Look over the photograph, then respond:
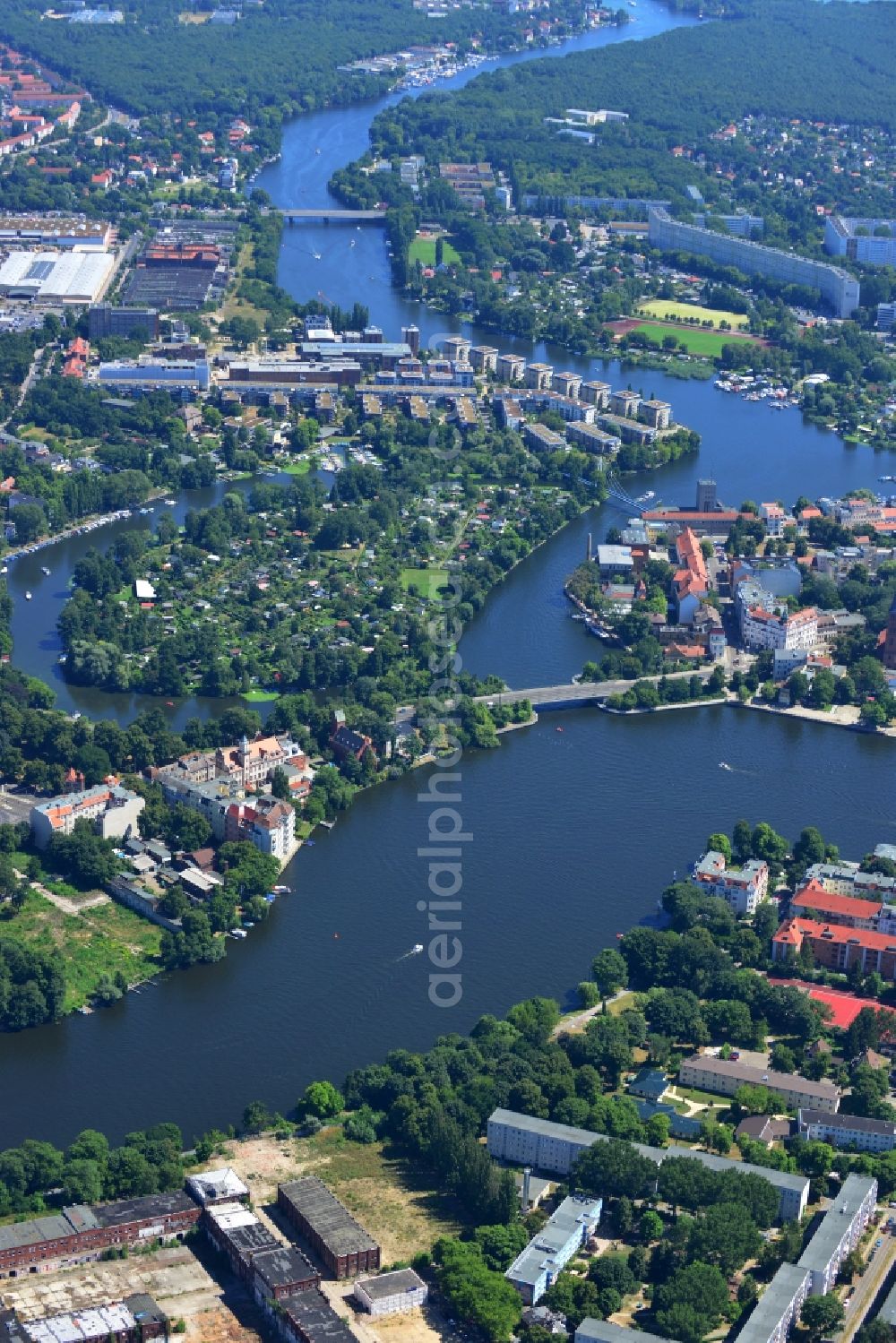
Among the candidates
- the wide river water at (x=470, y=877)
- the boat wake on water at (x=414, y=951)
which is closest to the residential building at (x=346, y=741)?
the wide river water at (x=470, y=877)

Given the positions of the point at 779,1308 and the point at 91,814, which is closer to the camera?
the point at 779,1308

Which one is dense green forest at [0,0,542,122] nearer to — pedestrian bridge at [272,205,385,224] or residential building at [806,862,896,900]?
pedestrian bridge at [272,205,385,224]

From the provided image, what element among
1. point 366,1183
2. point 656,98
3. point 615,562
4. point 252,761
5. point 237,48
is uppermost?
A: point 237,48

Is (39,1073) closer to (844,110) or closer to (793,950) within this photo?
(793,950)

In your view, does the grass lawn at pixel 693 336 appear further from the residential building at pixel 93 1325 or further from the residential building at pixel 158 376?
the residential building at pixel 93 1325

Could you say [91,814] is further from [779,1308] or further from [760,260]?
[760,260]

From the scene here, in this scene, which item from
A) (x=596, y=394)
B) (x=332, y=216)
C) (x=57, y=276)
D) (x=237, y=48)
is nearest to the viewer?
(x=596, y=394)

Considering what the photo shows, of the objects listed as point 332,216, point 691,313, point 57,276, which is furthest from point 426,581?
point 332,216

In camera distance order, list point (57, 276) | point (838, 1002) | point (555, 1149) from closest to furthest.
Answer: point (555, 1149) → point (838, 1002) → point (57, 276)
